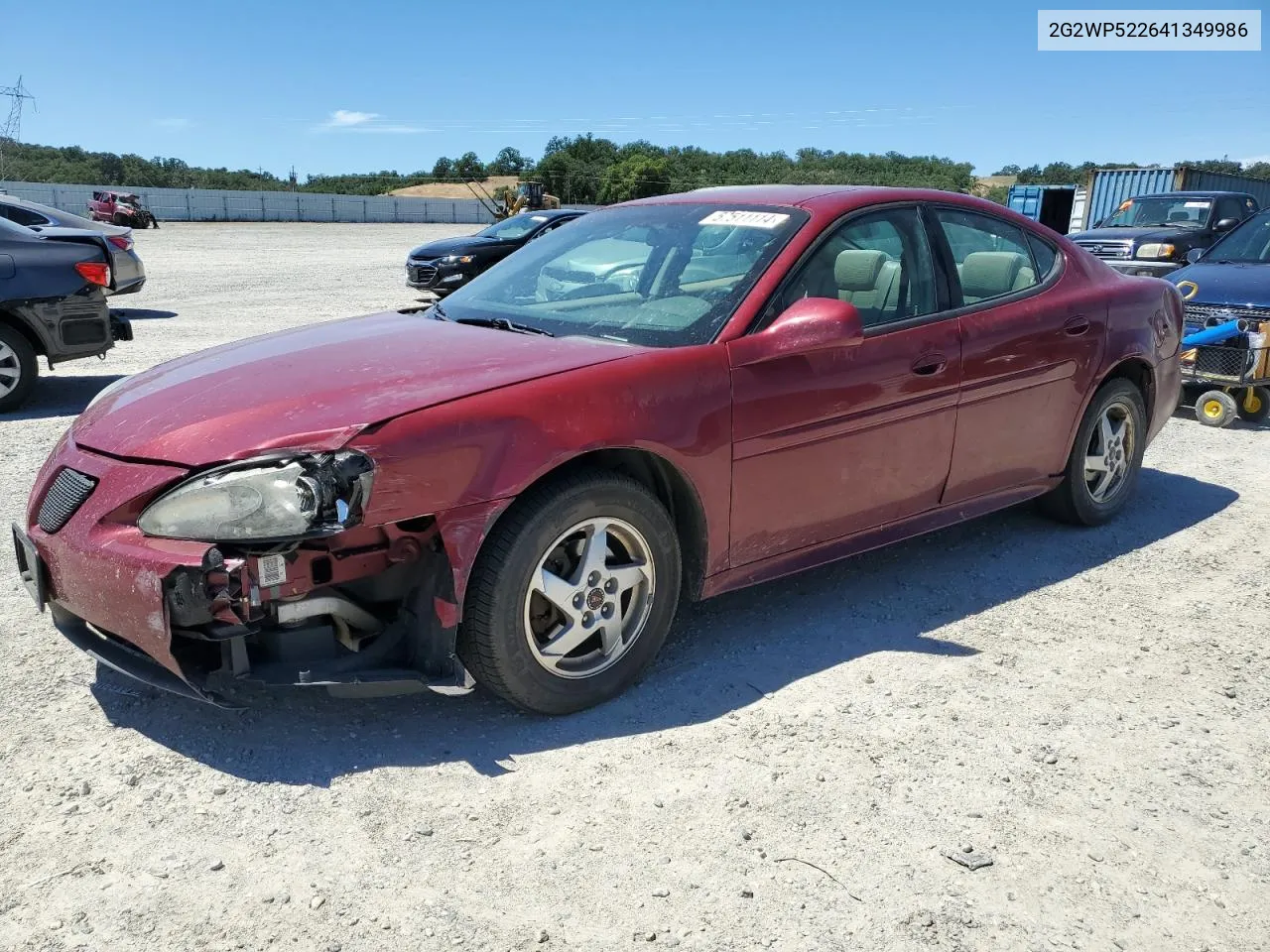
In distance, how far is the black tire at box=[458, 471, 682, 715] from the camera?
9.82 ft

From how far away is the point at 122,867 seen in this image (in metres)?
2.52

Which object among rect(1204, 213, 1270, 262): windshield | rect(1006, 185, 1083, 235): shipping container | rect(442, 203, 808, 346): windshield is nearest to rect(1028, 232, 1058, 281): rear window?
rect(442, 203, 808, 346): windshield

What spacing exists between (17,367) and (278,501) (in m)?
6.19

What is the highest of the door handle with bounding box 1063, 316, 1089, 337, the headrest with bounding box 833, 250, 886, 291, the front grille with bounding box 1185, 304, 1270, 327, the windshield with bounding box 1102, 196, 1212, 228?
the windshield with bounding box 1102, 196, 1212, 228

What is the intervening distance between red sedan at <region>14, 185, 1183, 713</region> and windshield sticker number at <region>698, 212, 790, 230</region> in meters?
0.01

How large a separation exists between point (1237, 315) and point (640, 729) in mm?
7029

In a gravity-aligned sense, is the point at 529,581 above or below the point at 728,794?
above

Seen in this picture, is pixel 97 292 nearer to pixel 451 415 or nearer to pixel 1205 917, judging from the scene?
pixel 451 415

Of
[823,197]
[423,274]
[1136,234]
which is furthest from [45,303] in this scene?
[1136,234]

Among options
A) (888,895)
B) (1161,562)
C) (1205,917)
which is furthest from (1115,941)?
(1161,562)

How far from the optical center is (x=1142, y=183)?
27.4 m

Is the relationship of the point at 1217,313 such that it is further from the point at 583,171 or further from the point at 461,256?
the point at 583,171

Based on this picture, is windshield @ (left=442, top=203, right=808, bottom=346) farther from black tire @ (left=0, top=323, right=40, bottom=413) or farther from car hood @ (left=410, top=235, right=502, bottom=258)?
car hood @ (left=410, top=235, right=502, bottom=258)

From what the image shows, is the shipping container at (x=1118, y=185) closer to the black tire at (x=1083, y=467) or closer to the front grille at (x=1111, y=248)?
the front grille at (x=1111, y=248)
